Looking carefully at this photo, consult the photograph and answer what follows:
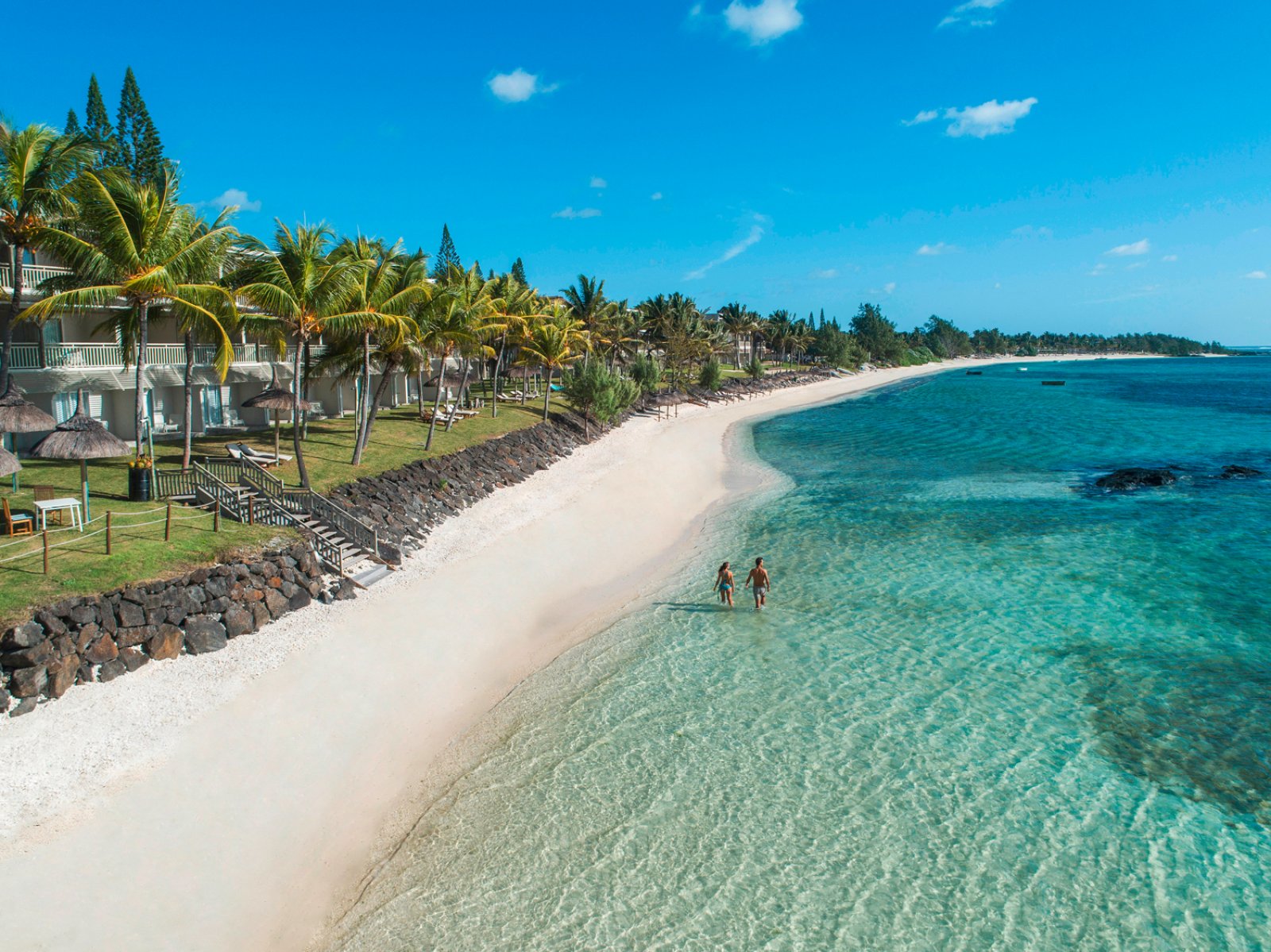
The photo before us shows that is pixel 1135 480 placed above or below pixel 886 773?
above

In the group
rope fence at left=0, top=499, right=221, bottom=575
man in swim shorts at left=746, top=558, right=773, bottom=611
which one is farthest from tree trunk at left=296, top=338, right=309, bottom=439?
man in swim shorts at left=746, top=558, right=773, bottom=611

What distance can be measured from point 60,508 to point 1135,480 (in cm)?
4516

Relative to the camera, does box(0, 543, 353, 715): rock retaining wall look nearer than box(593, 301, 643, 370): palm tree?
Yes

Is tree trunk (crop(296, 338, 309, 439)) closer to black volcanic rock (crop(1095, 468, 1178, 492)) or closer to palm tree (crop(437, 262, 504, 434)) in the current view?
palm tree (crop(437, 262, 504, 434))

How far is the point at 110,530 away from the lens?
1759 centimetres

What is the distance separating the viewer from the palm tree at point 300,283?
22969 mm

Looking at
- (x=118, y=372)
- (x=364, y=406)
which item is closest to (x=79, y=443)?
(x=118, y=372)

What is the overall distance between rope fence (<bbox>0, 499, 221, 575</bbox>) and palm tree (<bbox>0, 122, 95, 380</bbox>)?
6990 millimetres

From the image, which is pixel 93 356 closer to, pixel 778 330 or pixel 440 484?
pixel 440 484

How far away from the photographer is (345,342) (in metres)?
30.4

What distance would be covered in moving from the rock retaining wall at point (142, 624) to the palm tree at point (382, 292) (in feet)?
35.6

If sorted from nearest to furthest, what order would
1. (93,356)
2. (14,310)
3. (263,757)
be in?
(263,757)
(14,310)
(93,356)

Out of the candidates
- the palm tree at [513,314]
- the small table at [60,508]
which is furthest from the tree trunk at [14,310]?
the palm tree at [513,314]

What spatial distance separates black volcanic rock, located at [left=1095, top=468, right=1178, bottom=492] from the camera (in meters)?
37.1
